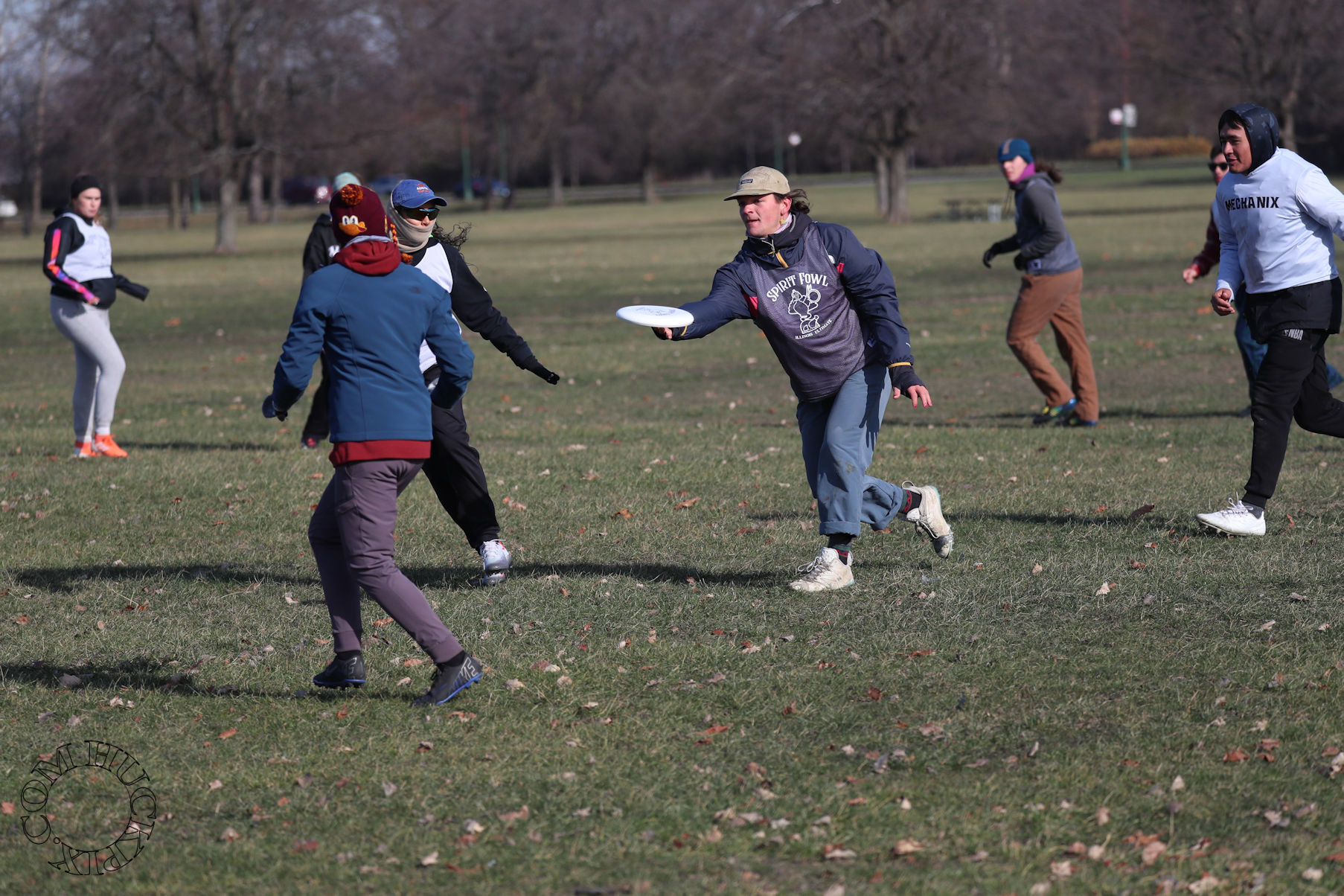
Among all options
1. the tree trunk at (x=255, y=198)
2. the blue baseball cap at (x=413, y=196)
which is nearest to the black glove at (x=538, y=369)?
the blue baseball cap at (x=413, y=196)

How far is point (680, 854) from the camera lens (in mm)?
4090

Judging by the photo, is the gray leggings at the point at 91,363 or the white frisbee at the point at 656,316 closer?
the white frisbee at the point at 656,316

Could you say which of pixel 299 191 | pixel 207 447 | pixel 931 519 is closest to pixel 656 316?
pixel 931 519

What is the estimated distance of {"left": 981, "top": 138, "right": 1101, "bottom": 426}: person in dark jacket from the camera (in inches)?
449

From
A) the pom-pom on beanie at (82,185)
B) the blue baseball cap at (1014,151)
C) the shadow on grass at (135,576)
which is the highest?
the blue baseball cap at (1014,151)

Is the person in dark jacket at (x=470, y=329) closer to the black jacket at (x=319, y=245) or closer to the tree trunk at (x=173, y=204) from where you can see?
the black jacket at (x=319, y=245)

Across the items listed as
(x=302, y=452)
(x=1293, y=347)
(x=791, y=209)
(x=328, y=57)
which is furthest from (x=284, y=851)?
(x=328, y=57)

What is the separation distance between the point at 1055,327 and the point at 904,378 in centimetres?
610

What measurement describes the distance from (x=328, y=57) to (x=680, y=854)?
4622 centimetres

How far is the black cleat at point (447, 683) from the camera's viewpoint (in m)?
5.32

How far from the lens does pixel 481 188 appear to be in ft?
311

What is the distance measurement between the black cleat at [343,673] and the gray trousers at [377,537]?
1.19 feet

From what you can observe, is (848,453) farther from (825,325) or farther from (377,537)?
(377,537)

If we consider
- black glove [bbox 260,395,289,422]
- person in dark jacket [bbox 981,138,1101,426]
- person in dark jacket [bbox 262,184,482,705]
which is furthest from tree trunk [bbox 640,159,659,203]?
person in dark jacket [bbox 262,184,482,705]
